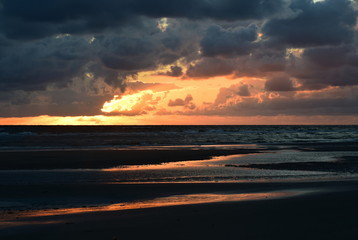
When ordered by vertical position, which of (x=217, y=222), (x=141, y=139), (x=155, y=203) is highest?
(x=141, y=139)

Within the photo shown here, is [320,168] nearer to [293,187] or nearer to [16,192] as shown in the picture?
[293,187]

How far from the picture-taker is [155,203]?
13289 millimetres

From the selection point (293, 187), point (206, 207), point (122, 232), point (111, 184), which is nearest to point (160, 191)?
point (111, 184)

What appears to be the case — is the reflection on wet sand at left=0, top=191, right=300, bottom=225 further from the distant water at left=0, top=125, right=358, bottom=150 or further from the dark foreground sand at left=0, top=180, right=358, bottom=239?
the distant water at left=0, top=125, right=358, bottom=150

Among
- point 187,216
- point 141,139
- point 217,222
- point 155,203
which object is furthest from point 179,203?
point 141,139

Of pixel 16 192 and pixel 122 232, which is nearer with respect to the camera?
pixel 122 232

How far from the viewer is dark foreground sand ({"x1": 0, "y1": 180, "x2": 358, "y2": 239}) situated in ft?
28.8

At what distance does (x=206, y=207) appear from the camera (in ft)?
38.7

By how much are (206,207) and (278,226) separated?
2863 millimetres

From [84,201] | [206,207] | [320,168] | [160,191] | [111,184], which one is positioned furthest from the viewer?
[320,168]

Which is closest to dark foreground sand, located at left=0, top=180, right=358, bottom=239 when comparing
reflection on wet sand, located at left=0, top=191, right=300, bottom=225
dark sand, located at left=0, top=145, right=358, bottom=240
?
dark sand, located at left=0, top=145, right=358, bottom=240

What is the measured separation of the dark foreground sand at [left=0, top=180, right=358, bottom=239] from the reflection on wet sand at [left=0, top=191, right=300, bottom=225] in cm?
18

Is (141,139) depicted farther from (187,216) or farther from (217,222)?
(217,222)

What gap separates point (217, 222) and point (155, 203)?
3.86 metres
